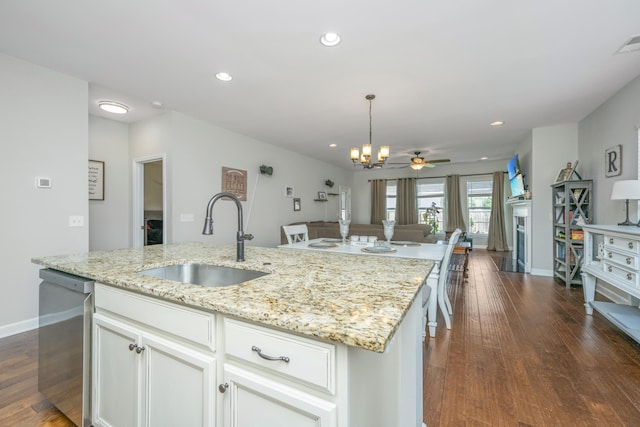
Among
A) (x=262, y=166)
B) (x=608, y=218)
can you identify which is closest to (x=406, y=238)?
(x=608, y=218)

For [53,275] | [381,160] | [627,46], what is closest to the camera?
[53,275]

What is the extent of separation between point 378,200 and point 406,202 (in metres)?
0.92

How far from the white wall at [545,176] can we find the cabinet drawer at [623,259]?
2.35 meters

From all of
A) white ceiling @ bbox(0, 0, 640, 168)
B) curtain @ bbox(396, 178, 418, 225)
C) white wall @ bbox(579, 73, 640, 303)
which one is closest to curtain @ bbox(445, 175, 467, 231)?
curtain @ bbox(396, 178, 418, 225)

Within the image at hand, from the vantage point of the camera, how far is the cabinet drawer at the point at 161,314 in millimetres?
917

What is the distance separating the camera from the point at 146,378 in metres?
1.08

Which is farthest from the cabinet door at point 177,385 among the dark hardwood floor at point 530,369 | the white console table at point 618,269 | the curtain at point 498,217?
the curtain at point 498,217

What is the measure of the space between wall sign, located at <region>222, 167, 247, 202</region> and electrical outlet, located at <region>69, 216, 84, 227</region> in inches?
76.4

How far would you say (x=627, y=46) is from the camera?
2.34m

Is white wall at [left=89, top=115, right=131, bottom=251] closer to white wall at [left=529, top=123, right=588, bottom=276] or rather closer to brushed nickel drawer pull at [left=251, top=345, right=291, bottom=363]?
brushed nickel drawer pull at [left=251, top=345, right=291, bottom=363]

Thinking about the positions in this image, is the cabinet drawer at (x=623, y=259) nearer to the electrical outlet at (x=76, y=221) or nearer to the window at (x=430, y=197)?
the electrical outlet at (x=76, y=221)

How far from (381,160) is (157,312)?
340 cm

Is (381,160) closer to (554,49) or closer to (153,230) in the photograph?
(554,49)

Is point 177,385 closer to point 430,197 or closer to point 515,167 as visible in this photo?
point 515,167
